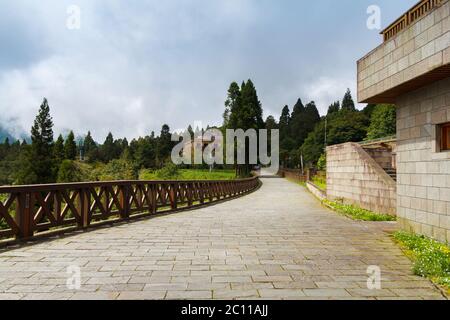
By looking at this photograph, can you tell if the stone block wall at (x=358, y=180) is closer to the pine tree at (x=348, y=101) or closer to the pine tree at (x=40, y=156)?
the pine tree at (x=40, y=156)

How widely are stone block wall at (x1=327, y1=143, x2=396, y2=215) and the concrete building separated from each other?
2746 millimetres

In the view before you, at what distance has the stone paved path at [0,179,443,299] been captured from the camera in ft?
14.0

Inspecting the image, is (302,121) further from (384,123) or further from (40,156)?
(40,156)

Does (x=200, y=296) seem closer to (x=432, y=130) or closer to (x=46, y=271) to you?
(x=46, y=271)

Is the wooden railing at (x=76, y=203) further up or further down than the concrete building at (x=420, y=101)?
further down

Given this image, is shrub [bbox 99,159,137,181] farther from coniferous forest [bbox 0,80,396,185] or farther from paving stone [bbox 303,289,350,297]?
paving stone [bbox 303,289,350,297]

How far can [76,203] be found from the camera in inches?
363

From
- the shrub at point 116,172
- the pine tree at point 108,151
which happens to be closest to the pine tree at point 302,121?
the pine tree at point 108,151

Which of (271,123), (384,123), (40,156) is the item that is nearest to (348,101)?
(271,123)

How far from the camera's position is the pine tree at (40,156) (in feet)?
185

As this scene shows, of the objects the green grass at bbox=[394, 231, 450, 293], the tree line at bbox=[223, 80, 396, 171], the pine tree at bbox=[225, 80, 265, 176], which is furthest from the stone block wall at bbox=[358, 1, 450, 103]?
the pine tree at bbox=[225, 80, 265, 176]

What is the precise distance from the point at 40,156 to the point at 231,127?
3202 centimetres

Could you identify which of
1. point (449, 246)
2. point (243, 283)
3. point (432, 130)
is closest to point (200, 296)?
point (243, 283)

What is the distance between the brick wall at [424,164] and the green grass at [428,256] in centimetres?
36
